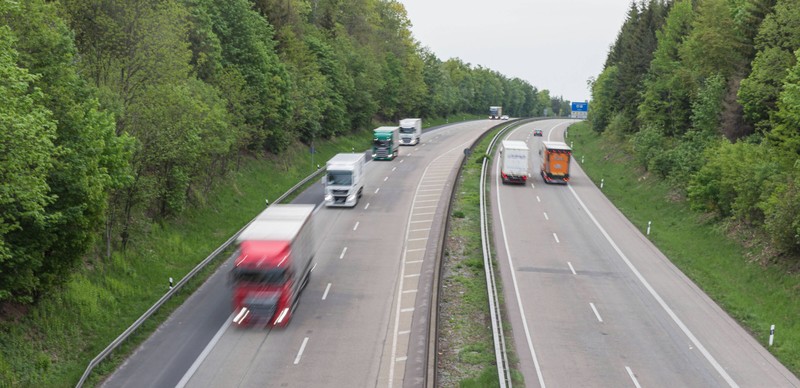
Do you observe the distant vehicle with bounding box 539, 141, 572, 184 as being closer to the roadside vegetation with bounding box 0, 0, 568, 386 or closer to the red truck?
the roadside vegetation with bounding box 0, 0, 568, 386

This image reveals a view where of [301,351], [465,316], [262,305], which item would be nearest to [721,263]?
[465,316]

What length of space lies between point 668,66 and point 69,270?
60542mm

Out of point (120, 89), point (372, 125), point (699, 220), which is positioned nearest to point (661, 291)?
point (699, 220)

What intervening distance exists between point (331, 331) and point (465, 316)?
5.36 metres

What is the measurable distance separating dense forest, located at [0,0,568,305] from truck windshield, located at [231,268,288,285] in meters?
5.31

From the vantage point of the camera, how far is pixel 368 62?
267 feet

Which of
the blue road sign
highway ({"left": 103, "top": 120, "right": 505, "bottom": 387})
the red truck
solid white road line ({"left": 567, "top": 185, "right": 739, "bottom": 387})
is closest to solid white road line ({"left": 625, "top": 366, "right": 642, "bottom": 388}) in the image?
solid white road line ({"left": 567, "top": 185, "right": 739, "bottom": 387})

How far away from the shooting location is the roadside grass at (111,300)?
18191 mm

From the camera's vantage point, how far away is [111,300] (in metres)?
23.2

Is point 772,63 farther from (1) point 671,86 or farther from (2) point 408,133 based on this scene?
(2) point 408,133

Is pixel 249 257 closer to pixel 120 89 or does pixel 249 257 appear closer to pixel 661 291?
pixel 120 89

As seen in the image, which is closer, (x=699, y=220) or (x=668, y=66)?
(x=699, y=220)

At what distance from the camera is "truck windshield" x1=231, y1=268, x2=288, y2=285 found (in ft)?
69.8

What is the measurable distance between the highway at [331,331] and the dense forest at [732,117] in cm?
A: 1680
